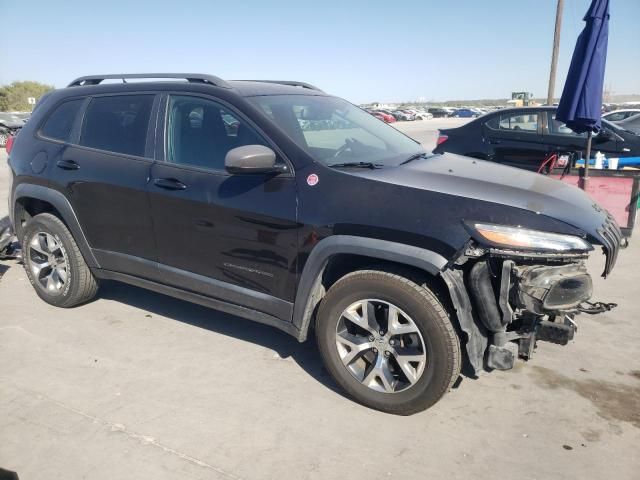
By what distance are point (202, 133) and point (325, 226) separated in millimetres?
1193

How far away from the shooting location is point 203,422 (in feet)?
9.49

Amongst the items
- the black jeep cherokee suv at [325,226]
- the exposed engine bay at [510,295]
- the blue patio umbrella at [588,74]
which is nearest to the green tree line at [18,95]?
the black jeep cherokee suv at [325,226]

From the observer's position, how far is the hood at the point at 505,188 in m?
2.70

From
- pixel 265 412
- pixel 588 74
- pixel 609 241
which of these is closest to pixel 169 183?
pixel 265 412

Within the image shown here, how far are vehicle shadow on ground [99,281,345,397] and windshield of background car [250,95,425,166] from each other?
1.40m

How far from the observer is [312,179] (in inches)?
118

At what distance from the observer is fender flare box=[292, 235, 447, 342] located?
104 inches

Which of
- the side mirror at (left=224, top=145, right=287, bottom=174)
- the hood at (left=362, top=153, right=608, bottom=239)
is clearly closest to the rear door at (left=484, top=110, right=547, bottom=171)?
the hood at (left=362, top=153, right=608, bottom=239)

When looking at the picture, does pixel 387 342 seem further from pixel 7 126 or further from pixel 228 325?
pixel 7 126

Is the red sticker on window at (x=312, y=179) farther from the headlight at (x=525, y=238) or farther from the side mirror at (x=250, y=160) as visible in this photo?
the headlight at (x=525, y=238)

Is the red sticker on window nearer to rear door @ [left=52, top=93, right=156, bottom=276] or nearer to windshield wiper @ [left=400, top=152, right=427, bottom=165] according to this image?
windshield wiper @ [left=400, top=152, right=427, bottom=165]

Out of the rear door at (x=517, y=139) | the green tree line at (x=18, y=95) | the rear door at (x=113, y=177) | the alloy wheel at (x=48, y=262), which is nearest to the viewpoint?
the rear door at (x=113, y=177)

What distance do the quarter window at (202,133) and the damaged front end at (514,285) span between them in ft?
4.88

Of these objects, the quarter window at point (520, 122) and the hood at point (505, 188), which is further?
the quarter window at point (520, 122)
